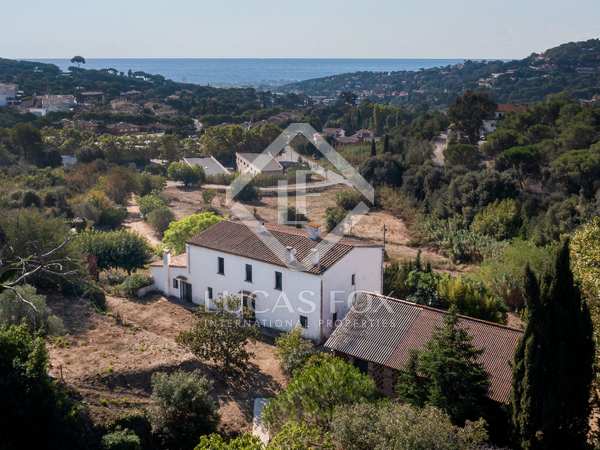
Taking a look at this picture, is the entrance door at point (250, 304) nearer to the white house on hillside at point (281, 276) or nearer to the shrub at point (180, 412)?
the white house on hillside at point (281, 276)

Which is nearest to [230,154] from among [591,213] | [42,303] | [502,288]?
[591,213]

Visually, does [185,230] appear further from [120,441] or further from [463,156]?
→ [463,156]

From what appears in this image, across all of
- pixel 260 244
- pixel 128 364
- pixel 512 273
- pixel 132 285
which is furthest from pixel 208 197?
pixel 128 364

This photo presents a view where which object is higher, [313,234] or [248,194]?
[313,234]

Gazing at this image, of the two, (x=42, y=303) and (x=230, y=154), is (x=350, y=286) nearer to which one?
(x=42, y=303)

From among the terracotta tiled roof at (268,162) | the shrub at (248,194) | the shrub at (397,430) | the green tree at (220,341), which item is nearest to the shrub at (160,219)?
the shrub at (248,194)

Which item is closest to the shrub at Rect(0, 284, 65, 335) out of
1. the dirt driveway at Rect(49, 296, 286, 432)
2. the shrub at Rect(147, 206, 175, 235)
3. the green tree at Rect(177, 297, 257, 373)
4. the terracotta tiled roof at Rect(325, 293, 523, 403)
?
the dirt driveway at Rect(49, 296, 286, 432)
